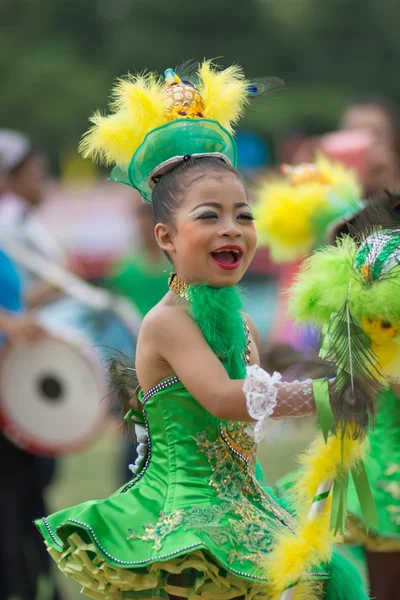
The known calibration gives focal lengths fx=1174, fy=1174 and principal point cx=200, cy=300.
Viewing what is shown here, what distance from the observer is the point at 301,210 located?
503 centimetres

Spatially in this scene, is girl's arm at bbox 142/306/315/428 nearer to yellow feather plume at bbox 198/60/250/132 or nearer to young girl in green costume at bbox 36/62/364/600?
young girl in green costume at bbox 36/62/364/600

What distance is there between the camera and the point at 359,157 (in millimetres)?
6438

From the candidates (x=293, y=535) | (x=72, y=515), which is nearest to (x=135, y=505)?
(x=72, y=515)

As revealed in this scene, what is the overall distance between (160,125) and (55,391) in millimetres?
3285

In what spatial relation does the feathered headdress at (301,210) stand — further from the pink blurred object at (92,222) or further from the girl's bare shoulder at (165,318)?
the pink blurred object at (92,222)

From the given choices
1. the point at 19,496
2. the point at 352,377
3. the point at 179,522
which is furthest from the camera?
the point at 19,496

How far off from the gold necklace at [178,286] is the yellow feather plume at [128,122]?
43cm

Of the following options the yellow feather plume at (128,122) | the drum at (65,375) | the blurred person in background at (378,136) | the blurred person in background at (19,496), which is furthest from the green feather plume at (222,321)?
the drum at (65,375)

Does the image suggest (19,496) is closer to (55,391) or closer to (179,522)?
(55,391)

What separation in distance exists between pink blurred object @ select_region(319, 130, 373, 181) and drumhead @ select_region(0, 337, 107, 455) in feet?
5.88

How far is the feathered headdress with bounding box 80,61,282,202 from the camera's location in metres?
3.75

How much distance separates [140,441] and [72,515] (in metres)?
0.42

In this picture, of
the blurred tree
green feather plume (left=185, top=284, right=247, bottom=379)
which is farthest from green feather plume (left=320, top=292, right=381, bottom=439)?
the blurred tree

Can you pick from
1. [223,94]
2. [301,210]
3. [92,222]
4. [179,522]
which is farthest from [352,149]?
[92,222]
